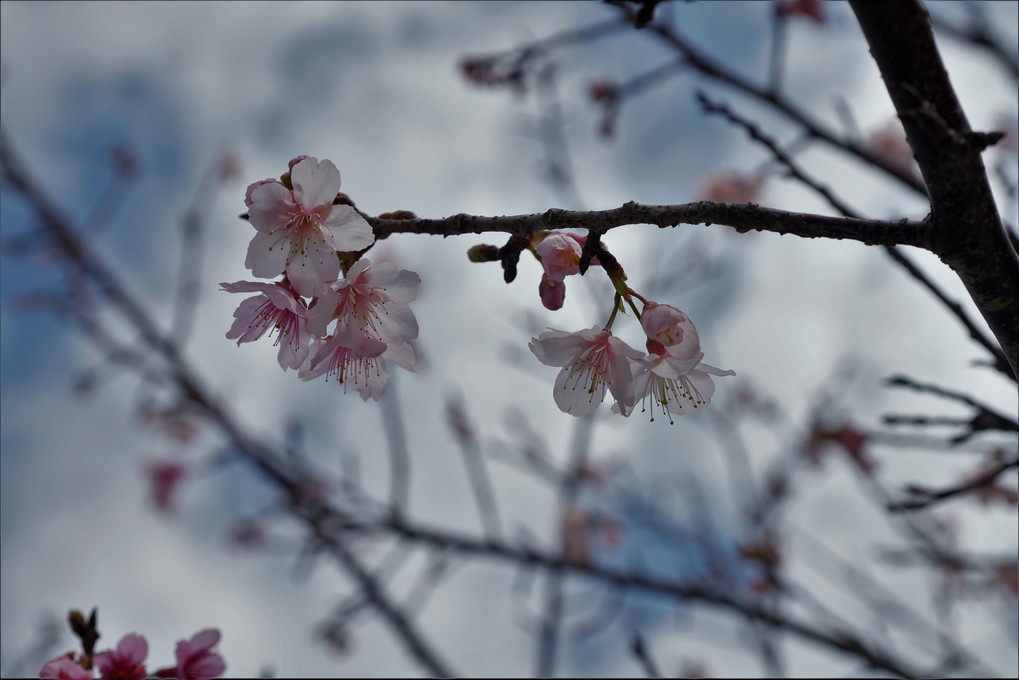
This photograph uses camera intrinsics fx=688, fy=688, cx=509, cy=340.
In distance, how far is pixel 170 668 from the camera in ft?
6.06

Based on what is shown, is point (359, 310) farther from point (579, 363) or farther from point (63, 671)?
point (63, 671)

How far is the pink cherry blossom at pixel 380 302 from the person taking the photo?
5.15ft

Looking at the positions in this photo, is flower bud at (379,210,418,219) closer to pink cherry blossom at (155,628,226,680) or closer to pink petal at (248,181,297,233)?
pink petal at (248,181,297,233)

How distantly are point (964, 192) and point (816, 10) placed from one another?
14.2 feet

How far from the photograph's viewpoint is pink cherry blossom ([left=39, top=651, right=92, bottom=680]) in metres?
1.65

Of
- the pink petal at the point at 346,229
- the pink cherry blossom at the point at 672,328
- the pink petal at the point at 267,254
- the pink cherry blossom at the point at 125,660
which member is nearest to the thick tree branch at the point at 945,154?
the pink cherry blossom at the point at 672,328

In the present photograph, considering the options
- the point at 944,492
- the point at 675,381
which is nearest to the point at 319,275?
the point at 675,381

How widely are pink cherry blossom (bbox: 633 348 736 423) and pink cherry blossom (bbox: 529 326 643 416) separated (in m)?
0.10

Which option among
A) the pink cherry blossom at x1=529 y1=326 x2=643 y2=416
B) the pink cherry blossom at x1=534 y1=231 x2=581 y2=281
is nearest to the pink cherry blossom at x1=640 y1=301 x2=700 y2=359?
the pink cherry blossom at x1=529 y1=326 x2=643 y2=416

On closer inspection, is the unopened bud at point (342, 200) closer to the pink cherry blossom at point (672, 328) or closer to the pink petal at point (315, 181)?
the pink petal at point (315, 181)

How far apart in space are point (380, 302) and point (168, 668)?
3.80 ft

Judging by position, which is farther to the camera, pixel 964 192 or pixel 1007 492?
pixel 1007 492

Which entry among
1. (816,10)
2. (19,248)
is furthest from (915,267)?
(19,248)

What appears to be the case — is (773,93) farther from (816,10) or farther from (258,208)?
(258,208)
